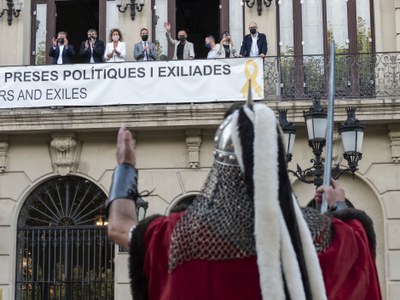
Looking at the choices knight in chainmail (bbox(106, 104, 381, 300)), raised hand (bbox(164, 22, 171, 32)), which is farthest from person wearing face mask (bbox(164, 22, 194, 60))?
knight in chainmail (bbox(106, 104, 381, 300))

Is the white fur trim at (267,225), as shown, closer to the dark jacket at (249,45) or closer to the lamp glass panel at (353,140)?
the lamp glass panel at (353,140)

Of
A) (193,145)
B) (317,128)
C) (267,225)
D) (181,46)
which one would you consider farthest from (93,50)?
(267,225)

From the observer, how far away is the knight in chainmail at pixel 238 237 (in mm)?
3012

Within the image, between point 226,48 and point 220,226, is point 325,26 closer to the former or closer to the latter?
point 226,48

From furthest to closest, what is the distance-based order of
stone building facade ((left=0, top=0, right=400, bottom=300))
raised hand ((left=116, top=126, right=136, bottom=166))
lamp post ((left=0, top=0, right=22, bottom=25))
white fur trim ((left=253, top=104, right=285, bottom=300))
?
lamp post ((left=0, top=0, right=22, bottom=25))
stone building facade ((left=0, top=0, right=400, bottom=300))
raised hand ((left=116, top=126, right=136, bottom=166))
white fur trim ((left=253, top=104, right=285, bottom=300))

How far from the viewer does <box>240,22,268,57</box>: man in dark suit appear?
649 inches

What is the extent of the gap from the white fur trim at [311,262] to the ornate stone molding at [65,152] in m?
13.7

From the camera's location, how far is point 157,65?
16219 millimetres

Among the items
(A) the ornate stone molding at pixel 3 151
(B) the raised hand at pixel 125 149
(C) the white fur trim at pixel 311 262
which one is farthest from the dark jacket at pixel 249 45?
(C) the white fur trim at pixel 311 262

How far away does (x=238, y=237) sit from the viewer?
10.1ft

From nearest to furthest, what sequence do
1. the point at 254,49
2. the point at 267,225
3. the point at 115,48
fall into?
the point at 267,225
the point at 254,49
the point at 115,48

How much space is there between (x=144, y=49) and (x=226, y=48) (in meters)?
1.61

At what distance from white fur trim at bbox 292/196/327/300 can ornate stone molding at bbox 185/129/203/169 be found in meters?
13.1

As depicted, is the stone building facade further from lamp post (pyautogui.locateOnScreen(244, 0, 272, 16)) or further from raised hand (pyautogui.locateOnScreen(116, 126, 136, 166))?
raised hand (pyautogui.locateOnScreen(116, 126, 136, 166))
